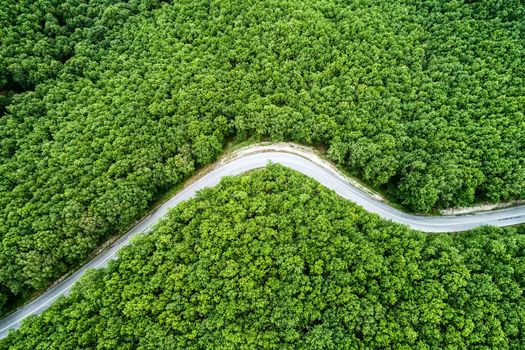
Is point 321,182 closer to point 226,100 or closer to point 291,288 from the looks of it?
point 291,288

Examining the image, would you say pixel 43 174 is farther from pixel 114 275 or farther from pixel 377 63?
pixel 377 63

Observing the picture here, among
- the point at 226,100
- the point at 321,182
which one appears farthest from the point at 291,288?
the point at 226,100

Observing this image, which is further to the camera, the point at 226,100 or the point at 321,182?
the point at 226,100

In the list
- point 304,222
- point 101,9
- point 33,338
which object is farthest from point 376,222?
point 101,9

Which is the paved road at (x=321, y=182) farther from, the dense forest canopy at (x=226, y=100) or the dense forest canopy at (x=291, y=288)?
the dense forest canopy at (x=291, y=288)

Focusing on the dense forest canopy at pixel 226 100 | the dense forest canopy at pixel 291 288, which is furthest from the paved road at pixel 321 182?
the dense forest canopy at pixel 291 288
